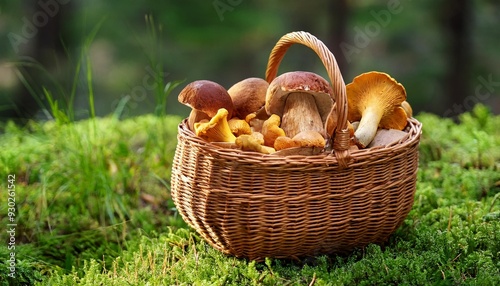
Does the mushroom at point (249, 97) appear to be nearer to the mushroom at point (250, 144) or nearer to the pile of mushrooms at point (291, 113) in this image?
the pile of mushrooms at point (291, 113)

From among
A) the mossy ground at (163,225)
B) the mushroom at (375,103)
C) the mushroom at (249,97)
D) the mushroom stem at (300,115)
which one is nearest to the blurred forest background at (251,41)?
the mossy ground at (163,225)

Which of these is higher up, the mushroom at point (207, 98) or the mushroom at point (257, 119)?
the mushroom at point (207, 98)

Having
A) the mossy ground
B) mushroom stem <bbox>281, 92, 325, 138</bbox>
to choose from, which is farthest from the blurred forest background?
mushroom stem <bbox>281, 92, 325, 138</bbox>

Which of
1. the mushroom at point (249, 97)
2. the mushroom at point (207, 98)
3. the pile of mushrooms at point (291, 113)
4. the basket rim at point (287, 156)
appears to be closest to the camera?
the basket rim at point (287, 156)

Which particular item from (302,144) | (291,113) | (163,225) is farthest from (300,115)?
(163,225)

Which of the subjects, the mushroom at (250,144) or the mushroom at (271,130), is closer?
the mushroom at (250,144)

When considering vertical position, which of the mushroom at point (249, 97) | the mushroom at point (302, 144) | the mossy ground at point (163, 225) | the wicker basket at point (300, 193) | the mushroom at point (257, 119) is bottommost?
the mossy ground at point (163, 225)

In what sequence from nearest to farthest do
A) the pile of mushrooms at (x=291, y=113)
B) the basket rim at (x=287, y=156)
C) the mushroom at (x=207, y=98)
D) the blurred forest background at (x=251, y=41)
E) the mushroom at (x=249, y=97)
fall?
the basket rim at (x=287, y=156), the pile of mushrooms at (x=291, y=113), the mushroom at (x=207, y=98), the mushroom at (x=249, y=97), the blurred forest background at (x=251, y=41)
